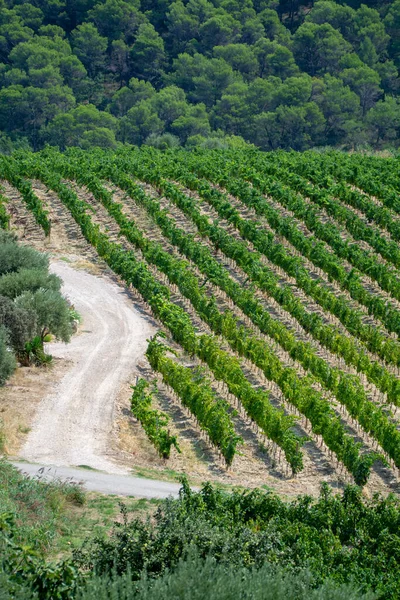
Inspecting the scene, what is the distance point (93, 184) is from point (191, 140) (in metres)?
39.6

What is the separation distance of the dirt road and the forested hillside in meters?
46.3

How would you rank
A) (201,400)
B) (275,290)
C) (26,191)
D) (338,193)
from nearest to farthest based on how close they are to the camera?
(201,400) → (275,290) → (338,193) → (26,191)

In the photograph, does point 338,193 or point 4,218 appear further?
point 338,193

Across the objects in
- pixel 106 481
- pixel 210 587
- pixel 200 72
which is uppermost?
pixel 200 72

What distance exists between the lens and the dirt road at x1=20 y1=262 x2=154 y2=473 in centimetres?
2369

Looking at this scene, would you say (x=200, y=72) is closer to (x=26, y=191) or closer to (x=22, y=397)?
(x=26, y=191)

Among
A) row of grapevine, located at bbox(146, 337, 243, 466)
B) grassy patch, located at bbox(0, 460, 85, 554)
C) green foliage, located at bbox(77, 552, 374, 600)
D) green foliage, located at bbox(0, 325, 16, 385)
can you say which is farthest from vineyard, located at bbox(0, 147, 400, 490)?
green foliage, located at bbox(77, 552, 374, 600)

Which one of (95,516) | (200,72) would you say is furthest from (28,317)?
(200,72)

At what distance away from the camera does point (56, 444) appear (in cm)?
2395

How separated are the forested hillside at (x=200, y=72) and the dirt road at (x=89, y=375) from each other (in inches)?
1822

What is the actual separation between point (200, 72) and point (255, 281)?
231 feet

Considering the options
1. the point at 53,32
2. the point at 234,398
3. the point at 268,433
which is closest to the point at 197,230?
the point at 234,398

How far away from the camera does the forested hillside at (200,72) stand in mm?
90188

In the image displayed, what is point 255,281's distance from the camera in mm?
35312
